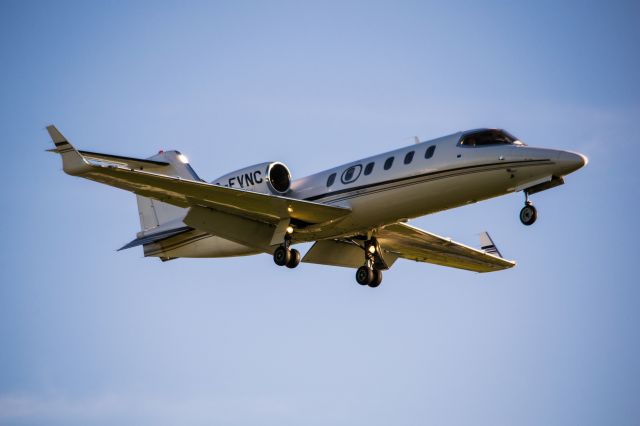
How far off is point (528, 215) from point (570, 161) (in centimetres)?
160

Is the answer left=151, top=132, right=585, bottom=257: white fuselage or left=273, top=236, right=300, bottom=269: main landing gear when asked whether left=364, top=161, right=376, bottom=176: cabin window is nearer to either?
left=151, top=132, right=585, bottom=257: white fuselage

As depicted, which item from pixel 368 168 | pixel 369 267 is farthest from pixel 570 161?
pixel 369 267

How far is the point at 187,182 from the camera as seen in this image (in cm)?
2447

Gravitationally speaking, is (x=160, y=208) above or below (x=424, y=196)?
above

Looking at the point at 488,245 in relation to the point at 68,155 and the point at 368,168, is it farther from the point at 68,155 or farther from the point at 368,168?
the point at 68,155

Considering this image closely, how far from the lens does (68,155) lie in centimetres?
2291

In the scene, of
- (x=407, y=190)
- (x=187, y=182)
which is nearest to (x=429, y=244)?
(x=407, y=190)

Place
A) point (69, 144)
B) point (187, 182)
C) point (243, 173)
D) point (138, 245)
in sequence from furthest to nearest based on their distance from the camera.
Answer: point (138, 245) < point (243, 173) < point (187, 182) < point (69, 144)

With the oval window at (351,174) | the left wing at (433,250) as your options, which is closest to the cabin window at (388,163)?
the oval window at (351,174)

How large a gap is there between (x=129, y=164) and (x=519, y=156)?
10.9 metres

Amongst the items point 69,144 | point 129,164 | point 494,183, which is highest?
point 129,164

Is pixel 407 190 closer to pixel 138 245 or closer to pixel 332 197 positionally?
pixel 332 197

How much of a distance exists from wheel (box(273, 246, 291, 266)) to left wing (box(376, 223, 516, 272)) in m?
2.99

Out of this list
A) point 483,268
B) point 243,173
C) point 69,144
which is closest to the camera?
point 69,144
